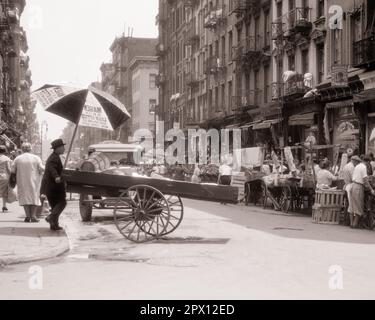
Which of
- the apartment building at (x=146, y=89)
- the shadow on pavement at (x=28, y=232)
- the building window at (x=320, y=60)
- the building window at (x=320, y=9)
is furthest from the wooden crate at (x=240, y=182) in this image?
the apartment building at (x=146, y=89)

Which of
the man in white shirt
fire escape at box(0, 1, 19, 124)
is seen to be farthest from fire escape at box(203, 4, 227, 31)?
the man in white shirt

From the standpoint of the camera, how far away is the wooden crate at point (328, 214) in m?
18.6

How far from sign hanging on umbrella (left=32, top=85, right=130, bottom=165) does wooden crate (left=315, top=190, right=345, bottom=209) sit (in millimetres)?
5964

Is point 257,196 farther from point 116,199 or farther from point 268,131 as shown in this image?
point 116,199

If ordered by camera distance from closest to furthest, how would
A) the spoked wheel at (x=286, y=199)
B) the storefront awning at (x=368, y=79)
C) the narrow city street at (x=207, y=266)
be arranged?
1. the narrow city street at (x=207, y=266)
2. the spoked wheel at (x=286, y=199)
3. the storefront awning at (x=368, y=79)

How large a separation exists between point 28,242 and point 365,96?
16009mm

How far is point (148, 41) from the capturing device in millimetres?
110812

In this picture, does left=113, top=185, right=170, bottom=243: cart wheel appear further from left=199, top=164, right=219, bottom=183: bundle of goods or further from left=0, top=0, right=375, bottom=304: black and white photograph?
left=199, top=164, right=219, bottom=183: bundle of goods

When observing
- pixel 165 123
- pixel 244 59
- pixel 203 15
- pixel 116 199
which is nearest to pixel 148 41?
pixel 165 123

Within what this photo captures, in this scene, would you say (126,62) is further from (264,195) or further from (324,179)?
(324,179)

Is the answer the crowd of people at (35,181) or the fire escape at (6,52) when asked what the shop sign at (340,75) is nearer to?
the crowd of people at (35,181)

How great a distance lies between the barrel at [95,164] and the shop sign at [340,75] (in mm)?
12781

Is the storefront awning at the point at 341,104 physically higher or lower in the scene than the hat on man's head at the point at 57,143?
higher
